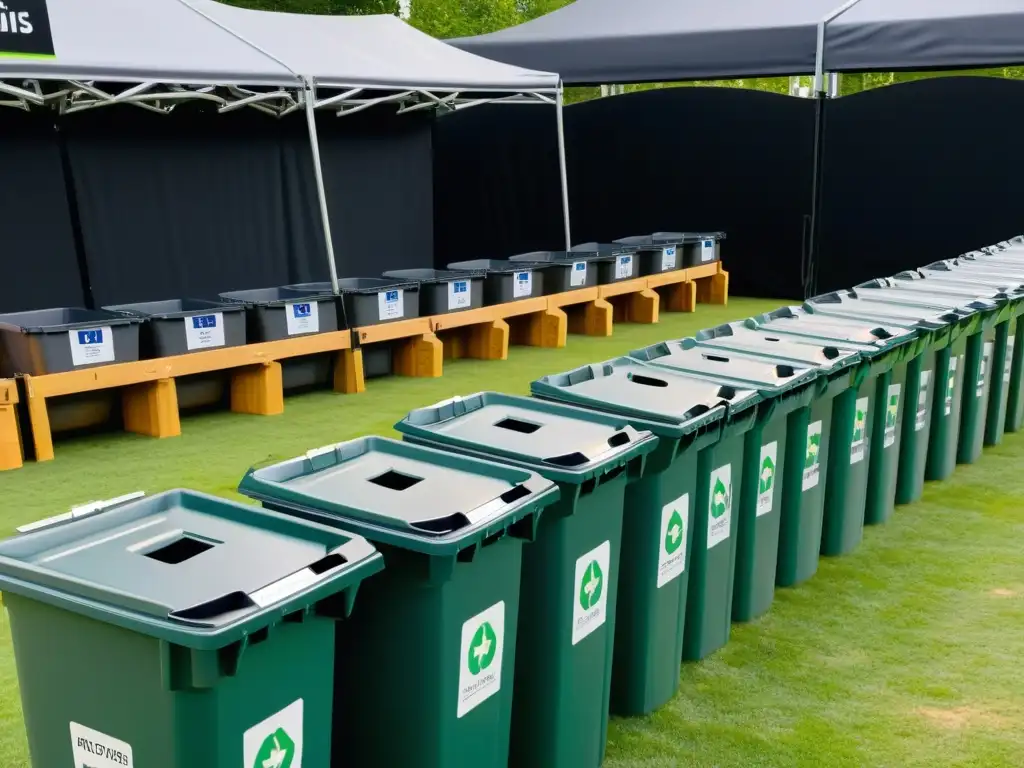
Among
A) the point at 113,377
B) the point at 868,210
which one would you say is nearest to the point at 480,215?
the point at 868,210

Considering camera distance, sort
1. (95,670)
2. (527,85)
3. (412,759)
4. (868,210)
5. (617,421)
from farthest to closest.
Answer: (868,210) → (527,85) → (617,421) → (412,759) → (95,670)

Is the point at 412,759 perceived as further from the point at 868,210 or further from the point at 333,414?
the point at 868,210

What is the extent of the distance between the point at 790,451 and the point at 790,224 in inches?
340

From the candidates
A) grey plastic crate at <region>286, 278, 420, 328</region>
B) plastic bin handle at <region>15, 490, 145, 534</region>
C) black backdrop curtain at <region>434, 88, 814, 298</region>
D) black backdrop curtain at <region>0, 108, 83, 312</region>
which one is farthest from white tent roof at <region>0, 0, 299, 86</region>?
black backdrop curtain at <region>434, 88, 814, 298</region>

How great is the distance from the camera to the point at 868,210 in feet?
39.0

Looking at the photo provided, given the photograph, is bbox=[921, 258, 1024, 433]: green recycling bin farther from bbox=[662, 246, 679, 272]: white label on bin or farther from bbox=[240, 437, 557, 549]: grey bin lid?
bbox=[240, 437, 557, 549]: grey bin lid

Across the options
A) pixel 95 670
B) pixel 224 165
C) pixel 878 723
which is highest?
pixel 224 165

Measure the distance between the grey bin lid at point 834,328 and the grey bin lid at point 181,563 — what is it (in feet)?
10.4

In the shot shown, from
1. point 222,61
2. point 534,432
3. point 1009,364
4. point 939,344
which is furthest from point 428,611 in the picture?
point 222,61

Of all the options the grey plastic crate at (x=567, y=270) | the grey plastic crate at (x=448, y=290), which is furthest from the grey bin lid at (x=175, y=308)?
the grey plastic crate at (x=567, y=270)

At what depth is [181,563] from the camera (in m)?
2.15

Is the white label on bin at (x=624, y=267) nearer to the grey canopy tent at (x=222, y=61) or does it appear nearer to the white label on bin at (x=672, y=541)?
the grey canopy tent at (x=222, y=61)

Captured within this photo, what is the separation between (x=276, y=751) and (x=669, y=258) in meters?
9.62

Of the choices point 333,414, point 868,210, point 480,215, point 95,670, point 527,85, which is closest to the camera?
point 95,670
